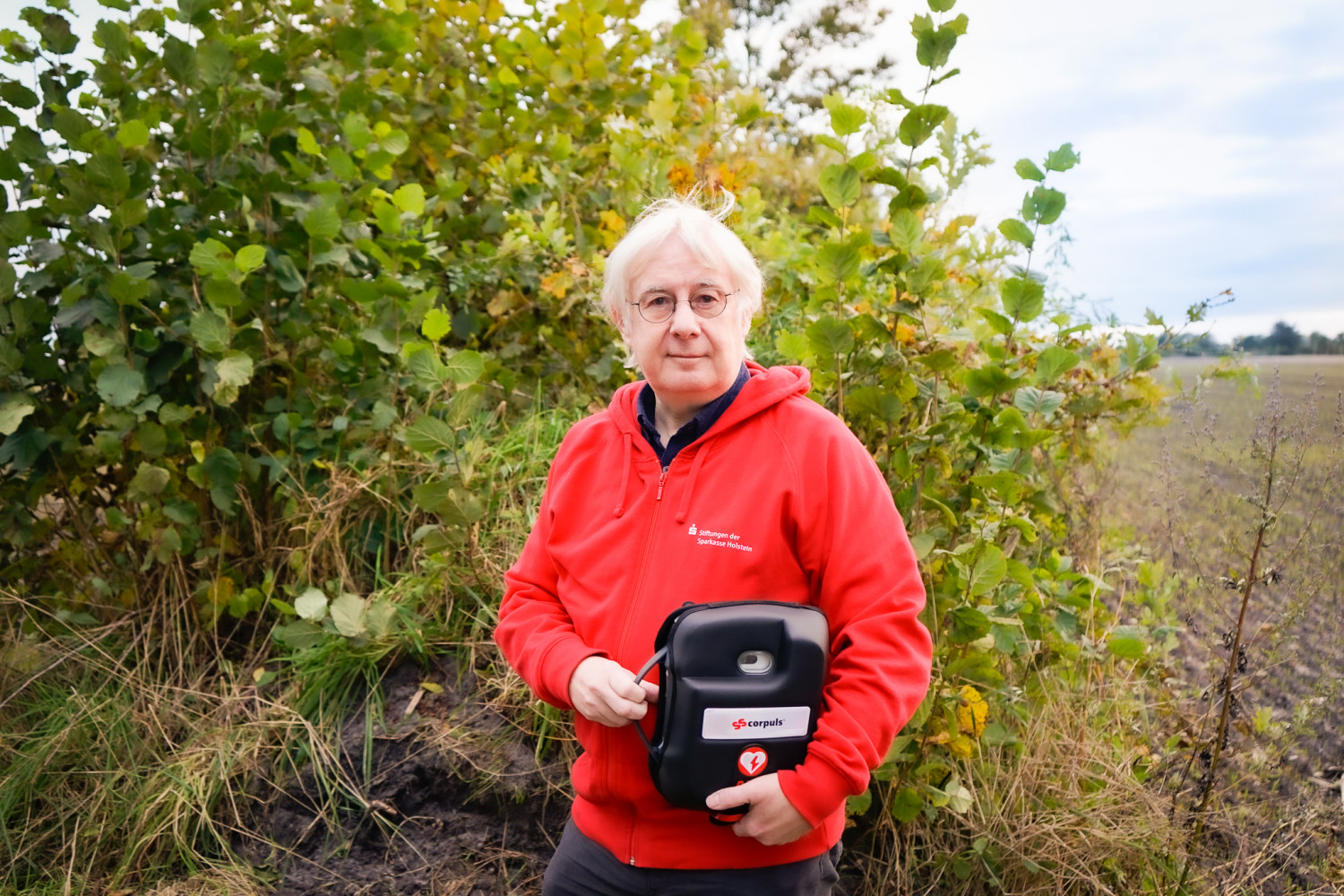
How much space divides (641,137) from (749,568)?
2.77 meters

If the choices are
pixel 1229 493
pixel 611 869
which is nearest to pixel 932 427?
pixel 1229 493

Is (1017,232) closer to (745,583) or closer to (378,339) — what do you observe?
(745,583)

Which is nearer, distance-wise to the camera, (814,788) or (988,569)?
(814,788)

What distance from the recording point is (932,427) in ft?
7.35

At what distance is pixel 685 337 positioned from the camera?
1.64 meters

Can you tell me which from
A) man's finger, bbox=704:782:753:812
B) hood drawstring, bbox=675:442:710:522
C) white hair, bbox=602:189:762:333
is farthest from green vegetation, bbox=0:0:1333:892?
man's finger, bbox=704:782:753:812

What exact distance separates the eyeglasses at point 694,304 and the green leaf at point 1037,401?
0.97 meters

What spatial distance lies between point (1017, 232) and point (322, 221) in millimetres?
2117

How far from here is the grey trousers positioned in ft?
5.01

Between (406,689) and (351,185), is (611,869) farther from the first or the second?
(351,185)

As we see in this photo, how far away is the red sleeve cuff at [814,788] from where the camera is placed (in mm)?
1396

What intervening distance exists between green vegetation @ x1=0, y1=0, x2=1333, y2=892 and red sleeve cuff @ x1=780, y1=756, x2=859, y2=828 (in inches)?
33.8

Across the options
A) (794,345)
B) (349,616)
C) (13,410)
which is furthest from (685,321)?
(13,410)

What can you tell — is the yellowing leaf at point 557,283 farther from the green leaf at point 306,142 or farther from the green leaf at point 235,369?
the green leaf at point 235,369
